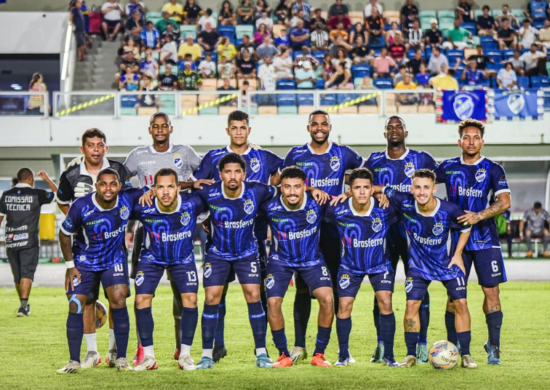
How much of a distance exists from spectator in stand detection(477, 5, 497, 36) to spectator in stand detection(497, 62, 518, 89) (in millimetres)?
2718

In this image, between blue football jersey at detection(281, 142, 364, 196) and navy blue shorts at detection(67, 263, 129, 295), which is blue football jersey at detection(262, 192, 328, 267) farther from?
navy blue shorts at detection(67, 263, 129, 295)

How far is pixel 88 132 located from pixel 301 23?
18064 mm

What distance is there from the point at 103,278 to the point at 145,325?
0.54 metres

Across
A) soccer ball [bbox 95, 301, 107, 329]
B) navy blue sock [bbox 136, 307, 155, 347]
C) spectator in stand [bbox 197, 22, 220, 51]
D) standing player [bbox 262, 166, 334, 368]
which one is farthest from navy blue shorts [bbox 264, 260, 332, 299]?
spectator in stand [bbox 197, 22, 220, 51]

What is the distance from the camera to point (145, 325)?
8.47 metres

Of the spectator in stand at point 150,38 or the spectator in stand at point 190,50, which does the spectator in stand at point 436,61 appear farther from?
the spectator in stand at point 150,38

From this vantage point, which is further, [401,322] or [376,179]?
[401,322]

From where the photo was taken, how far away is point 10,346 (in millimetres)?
10094

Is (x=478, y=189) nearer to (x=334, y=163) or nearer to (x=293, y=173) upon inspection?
(x=334, y=163)

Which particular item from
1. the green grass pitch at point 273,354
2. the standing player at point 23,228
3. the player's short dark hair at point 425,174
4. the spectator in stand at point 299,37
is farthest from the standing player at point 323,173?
the spectator in stand at point 299,37

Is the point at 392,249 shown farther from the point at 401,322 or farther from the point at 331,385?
the point at 401,322

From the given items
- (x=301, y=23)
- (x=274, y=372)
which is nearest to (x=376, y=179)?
(x=274, y=372)

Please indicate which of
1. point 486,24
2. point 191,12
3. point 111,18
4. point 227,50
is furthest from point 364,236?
point 486,24

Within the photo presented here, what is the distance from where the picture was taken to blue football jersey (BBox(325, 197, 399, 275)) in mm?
8633
